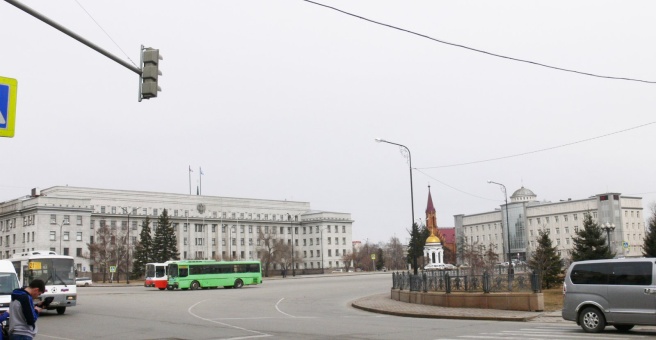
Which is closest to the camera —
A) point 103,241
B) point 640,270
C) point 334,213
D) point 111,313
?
point 640,270

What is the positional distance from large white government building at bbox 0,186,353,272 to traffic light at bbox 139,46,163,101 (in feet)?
330

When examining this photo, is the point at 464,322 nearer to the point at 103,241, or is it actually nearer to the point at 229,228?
the point at 103,241

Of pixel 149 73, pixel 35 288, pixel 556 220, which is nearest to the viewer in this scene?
pixel 35 288

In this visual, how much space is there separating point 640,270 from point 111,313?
2150cm

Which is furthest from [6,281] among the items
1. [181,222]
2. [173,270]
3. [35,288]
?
[181,222]

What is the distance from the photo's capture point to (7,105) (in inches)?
485

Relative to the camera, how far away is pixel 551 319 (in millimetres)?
21047

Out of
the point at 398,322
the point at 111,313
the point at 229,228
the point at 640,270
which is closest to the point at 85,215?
the point at 229,228

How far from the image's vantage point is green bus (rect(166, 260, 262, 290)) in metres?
58.8

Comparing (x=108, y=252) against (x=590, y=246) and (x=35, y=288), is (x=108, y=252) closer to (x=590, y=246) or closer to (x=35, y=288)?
(x=590, y=246)

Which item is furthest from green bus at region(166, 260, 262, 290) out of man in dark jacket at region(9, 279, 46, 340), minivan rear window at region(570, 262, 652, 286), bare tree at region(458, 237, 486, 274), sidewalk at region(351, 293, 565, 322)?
man in dark jacket at region(9, 279, 46, 340)

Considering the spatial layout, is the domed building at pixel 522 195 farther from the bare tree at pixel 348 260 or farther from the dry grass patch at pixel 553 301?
the dry grass patch at pixel 553 301

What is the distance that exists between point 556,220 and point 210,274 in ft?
319

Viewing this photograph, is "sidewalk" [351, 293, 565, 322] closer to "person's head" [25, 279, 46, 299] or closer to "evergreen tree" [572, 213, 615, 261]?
"person's head" [25, 279, 46, 299]
